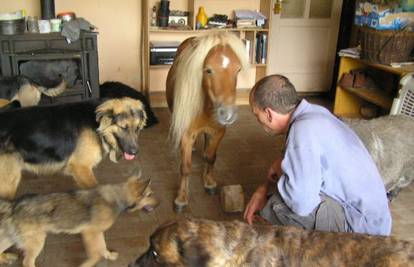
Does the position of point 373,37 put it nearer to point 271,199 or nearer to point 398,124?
point 398,124

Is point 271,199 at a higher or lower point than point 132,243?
higher

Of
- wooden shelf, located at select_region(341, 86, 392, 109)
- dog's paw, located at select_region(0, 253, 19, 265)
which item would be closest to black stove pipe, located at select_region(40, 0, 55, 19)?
dog's paw, located at select_region(0, 253, 19, 265)

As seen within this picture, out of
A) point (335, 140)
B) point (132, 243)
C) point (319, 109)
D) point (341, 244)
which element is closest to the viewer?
point (341, 244)

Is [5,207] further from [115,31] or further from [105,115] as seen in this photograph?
[115,31]

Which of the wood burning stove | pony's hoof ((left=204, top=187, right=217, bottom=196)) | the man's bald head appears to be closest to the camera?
the man's bald head

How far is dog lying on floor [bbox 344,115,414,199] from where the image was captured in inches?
117

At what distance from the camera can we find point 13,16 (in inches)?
164

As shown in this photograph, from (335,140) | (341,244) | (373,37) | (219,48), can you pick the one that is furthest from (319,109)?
(373,37)

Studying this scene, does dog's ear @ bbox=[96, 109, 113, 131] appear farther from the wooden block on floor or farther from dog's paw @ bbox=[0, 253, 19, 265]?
the wooden block on floor

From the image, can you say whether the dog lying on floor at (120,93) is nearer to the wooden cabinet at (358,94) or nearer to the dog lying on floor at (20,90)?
the dog lying on floor at (20,90)

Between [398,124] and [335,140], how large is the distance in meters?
1.58

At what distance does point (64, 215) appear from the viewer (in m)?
2.10

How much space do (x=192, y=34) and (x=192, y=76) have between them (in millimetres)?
2665

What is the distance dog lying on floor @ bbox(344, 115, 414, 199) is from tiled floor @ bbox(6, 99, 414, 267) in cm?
28
